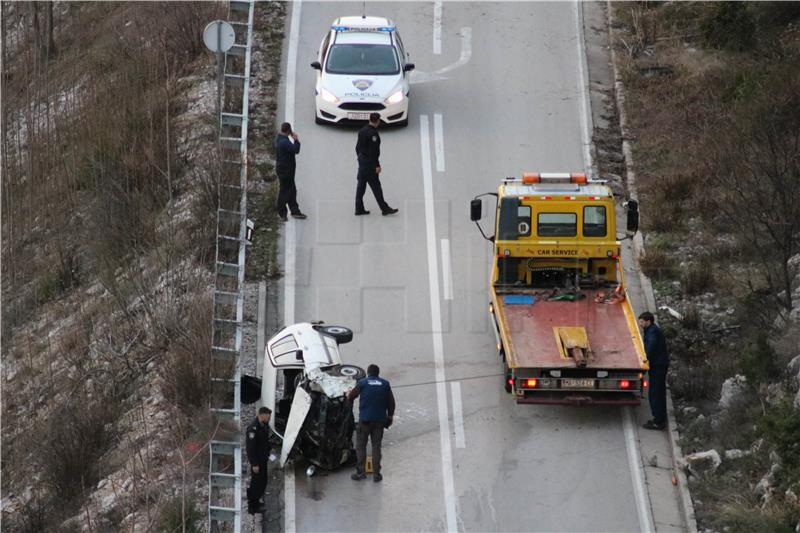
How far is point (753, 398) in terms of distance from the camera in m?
18.0

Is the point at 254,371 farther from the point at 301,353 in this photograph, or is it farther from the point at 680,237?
the point at 680,237

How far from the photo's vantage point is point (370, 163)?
22.3m

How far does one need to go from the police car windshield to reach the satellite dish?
4.72 m

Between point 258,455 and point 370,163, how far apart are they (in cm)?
723

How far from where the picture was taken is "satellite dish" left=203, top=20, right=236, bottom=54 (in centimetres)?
2092

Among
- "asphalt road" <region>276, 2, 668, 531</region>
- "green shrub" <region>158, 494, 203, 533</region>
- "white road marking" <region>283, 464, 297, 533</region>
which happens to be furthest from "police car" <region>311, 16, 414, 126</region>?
"green shrub" <region>158, 494, 203, 533</region>

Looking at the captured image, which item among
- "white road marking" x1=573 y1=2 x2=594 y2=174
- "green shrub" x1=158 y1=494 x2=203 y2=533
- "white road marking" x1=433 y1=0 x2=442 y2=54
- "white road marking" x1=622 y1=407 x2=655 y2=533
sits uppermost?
"white road marking" x1=433 y1=0 x2=442 y2=54

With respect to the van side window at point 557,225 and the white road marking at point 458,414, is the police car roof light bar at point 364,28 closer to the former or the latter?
the van side window at point 557,225

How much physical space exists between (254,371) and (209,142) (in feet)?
24.6

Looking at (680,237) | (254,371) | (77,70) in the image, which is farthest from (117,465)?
(77,70)

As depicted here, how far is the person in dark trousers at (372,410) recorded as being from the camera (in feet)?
55.1

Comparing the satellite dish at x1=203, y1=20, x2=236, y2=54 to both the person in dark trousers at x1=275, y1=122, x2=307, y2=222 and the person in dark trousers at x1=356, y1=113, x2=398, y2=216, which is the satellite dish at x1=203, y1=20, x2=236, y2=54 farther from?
the person in dark trousers at x1=356, y1=113, x2=398, y2=216

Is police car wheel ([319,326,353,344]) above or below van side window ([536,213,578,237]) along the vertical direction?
below

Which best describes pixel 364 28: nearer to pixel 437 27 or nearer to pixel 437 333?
pixel 437 27
